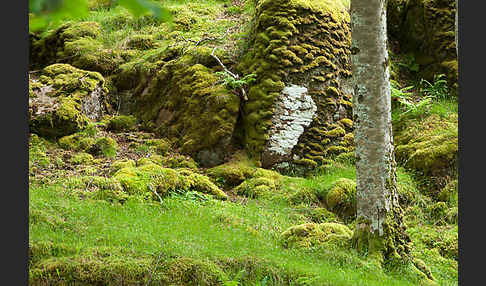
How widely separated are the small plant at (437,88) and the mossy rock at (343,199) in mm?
4541

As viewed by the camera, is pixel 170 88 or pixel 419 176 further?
pixel 170 88

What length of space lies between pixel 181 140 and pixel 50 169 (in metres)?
3.16

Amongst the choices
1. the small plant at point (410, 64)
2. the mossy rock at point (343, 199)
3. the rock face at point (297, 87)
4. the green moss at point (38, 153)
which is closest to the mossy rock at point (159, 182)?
the green moss at point (38, 153)

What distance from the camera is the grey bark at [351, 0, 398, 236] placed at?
6066 millimetres

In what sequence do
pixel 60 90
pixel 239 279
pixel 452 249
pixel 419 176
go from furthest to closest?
pixel 60 90
pixel 419 176
pixel 452 249
pixel 239 279

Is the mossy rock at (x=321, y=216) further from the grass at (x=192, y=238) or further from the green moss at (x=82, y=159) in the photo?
the green moss at (x=82, y=159)

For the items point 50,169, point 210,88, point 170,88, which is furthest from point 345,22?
point 50,169

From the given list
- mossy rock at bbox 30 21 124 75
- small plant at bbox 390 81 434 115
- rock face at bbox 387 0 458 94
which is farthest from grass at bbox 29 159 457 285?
rock face at bbox 387 0 458 94

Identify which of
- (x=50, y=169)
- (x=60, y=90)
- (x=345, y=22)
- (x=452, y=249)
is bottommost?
(x=452, y=249)

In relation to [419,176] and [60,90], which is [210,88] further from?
[419,176]

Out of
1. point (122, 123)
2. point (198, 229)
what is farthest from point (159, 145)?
point (198, 229)

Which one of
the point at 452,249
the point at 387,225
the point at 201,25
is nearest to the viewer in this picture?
the point at 387,225

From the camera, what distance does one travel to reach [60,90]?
10.5 metres

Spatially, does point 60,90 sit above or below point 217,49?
below
